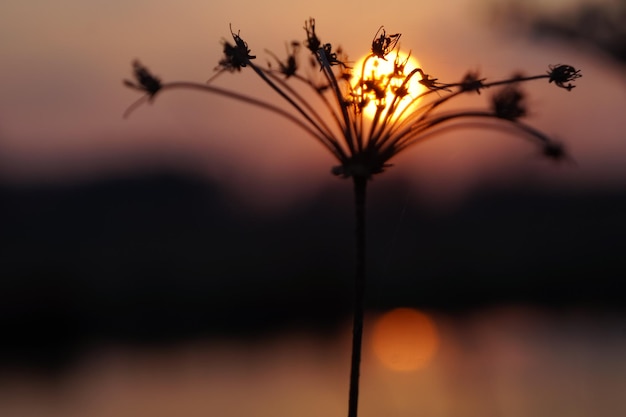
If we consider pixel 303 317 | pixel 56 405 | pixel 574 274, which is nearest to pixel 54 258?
pixel 303 317

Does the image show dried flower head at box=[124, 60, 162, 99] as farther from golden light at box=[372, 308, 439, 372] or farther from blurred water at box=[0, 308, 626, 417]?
golden light at box=[372, 308, 439, 372]

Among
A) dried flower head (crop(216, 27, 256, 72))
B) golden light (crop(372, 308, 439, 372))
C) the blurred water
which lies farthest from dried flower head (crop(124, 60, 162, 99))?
golden light (crop(372, 308, 439, 372))

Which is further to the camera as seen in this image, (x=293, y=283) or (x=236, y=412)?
(x=293, y=283)

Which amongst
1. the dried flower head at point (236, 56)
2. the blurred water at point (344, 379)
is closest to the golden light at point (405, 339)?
the blurred water at point (344, 379)

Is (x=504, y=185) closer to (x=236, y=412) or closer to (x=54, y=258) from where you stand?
(x=236, y=412)

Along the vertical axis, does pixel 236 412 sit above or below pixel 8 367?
below

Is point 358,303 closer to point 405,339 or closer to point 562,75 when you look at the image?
point 562,75
